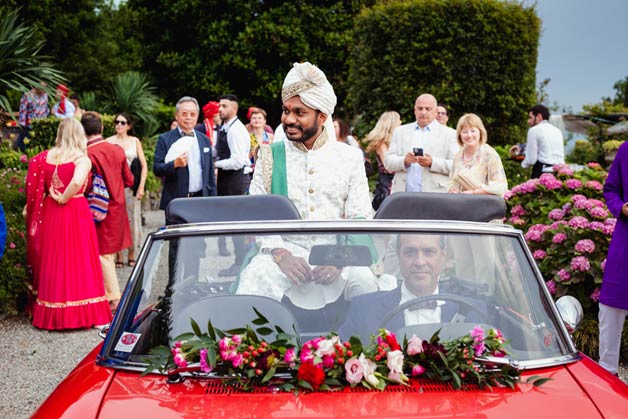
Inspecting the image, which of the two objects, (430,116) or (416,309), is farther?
(430,116)

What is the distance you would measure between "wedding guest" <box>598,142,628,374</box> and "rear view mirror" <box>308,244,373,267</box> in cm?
279

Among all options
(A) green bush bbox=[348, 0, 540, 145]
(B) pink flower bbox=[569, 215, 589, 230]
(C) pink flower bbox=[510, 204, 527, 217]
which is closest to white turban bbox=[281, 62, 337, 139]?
(B) pink flower bbox=[569, 215, 589, 230]

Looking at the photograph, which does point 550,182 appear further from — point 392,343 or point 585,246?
point 392,343

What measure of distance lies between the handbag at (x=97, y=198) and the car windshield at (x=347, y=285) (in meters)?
5.43

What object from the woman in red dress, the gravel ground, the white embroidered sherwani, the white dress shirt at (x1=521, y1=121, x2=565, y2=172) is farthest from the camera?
the white dress shirt at (x1=521, y1=121, x2=565, y2=172)

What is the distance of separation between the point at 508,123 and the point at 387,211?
12742 millimetres

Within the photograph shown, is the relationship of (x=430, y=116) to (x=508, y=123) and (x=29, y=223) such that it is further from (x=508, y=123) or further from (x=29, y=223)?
(x=508, y=123)

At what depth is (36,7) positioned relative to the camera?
108 ft

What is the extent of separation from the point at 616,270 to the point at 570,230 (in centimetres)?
135

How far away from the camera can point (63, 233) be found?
7543 mm

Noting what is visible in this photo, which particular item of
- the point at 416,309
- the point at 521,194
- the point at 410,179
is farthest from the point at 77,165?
the point at 416,309

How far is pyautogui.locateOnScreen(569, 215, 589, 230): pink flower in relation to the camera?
6.30m

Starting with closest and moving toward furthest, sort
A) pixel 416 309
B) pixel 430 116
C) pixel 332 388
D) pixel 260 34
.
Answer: pixel 332 388, pixel 416 309, pixel 430 116, pixel 260 34

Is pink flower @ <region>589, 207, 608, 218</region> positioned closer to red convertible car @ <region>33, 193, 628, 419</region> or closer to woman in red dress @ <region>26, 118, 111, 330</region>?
red convertible car @ <region>33, 193, 628, 419</region>
